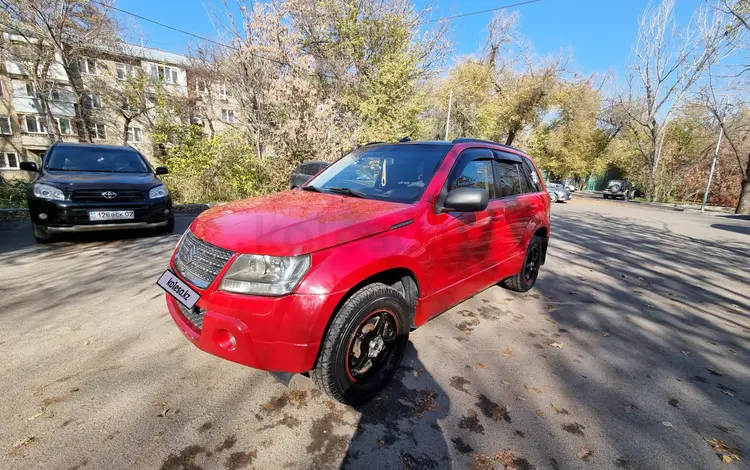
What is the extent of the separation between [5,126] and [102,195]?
34.0 meters

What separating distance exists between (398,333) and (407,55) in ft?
46.9

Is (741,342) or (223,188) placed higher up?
(223,188)

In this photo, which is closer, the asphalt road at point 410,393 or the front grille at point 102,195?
the asphalt road at point 410,393

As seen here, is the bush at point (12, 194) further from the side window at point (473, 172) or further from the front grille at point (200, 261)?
the side window at point (473, 172)

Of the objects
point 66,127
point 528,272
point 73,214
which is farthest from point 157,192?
point 66,127

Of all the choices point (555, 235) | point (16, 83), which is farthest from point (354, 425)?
point (16, 83)

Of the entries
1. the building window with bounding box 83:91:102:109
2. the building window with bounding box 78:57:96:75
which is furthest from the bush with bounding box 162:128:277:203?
the building window with bounding box 83:91:102:109

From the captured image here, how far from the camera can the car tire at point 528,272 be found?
401 cm

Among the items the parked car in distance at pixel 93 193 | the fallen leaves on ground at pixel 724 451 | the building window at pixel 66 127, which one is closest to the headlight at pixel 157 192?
the parked car in distance at pixel 93 193

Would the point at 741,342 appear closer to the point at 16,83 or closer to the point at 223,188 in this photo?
the point at 223,188

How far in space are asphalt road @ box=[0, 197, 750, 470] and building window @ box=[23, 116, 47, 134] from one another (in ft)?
110

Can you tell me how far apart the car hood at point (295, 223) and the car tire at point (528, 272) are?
2.42 m

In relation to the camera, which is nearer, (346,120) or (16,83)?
(346,120)

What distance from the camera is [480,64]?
26.9m
